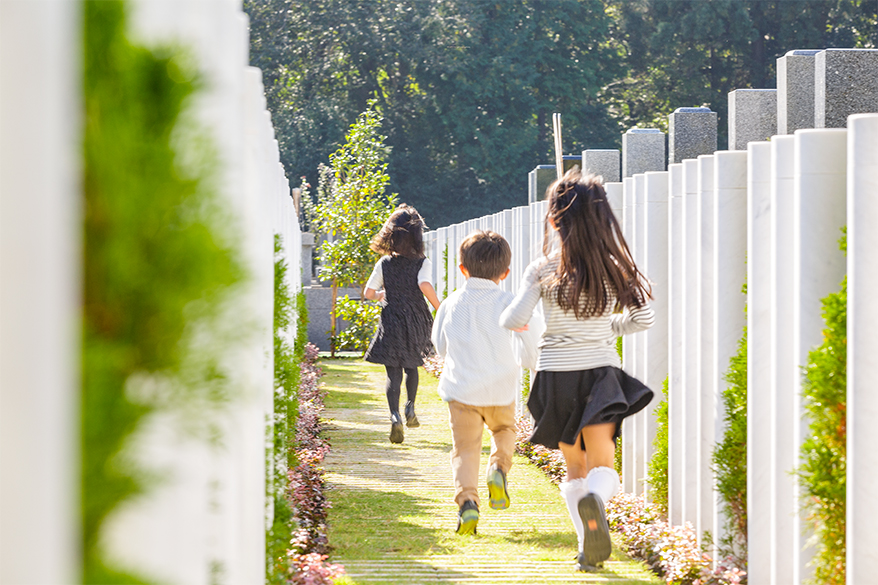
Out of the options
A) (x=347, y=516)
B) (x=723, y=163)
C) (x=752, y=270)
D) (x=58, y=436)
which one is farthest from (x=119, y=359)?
(x=347, y=516)

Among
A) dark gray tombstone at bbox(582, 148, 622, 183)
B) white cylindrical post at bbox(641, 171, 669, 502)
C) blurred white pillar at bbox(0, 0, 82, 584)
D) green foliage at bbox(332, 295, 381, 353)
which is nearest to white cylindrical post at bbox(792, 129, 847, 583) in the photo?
white cylindrical post at bbox(641, 171, 669, 502)

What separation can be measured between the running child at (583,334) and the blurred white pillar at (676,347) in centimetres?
37

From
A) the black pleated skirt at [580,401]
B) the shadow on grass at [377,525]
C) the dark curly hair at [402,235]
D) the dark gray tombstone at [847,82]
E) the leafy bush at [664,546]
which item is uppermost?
the dark gray tombstone at [847,82]

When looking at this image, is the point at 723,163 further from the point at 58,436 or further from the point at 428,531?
the point at 58,436

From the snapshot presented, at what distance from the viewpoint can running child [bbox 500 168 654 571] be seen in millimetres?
4523

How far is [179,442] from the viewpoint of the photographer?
119 cm

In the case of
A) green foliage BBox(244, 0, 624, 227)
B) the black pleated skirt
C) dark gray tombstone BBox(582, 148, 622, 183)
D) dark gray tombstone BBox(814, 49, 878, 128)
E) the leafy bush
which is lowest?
the leafy bush

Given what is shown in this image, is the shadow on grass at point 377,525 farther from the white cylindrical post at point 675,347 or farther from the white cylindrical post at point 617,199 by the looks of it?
the white cylindrical post at point 617,199

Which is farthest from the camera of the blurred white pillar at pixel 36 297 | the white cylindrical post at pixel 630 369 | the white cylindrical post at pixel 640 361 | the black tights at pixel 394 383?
the black tights at pixel 394 383

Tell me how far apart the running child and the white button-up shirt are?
0.62 metres

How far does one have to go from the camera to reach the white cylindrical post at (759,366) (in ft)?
12.7

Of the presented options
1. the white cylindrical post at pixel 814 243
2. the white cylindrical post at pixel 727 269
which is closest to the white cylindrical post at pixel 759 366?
the white cylindrical post at pixel 727 269

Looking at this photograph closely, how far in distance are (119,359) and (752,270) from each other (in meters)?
3.34

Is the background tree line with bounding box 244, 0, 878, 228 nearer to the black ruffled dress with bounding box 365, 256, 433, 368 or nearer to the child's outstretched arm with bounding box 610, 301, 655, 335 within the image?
the black ruffled dress with bounding box 365, 256, 433, 368
